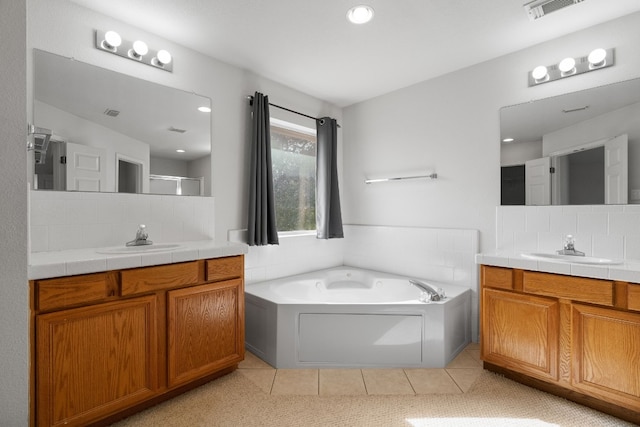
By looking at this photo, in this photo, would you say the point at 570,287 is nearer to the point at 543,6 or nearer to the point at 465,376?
the point at 465,376

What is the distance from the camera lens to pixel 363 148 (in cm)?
364

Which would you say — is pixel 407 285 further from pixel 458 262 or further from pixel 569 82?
pixel 569 82

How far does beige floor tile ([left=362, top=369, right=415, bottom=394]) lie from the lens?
200 cm

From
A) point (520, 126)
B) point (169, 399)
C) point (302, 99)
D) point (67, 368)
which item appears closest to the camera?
point (67, 368)

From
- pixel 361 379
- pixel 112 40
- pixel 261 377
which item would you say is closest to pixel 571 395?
pixel 361 379

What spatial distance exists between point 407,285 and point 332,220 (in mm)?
1071

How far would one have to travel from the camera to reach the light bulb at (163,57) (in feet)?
7.46

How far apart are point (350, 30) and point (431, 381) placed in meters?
2.52

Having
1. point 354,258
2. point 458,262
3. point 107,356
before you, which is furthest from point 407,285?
point 107,356

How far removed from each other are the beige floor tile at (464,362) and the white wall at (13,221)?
2446mm

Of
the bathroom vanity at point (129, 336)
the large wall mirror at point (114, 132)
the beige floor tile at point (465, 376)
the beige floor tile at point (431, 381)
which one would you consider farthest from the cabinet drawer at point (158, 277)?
the beige floor tile at point (465, 376)

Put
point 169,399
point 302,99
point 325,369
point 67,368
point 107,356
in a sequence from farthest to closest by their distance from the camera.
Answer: point 302,99, point 325,369, point 169,399, point 107,356, point 67,368

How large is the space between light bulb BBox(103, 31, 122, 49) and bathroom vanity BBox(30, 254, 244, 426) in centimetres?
152

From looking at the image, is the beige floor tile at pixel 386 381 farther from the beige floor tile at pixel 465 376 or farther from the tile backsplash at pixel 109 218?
the tile backsplash at pixel 109 218
